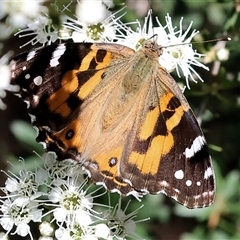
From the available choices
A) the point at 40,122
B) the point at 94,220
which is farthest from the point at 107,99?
the point at 94,220

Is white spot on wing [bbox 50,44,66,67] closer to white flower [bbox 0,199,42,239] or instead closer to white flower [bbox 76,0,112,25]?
white flower [bbox 76,0,112,25]

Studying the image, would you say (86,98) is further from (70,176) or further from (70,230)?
(70,230)

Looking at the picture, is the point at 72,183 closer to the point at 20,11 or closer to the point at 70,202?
the point at 70,202

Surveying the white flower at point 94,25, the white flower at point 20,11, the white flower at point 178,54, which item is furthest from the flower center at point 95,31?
the white flower at point 20,11

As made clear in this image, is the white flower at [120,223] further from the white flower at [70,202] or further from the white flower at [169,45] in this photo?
the white flower at [169,45]

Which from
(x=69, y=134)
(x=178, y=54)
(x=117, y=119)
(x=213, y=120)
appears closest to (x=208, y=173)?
(x=117, y=119)

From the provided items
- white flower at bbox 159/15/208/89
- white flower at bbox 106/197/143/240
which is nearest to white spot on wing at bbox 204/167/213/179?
white flower at bbox 106/197/143/240
